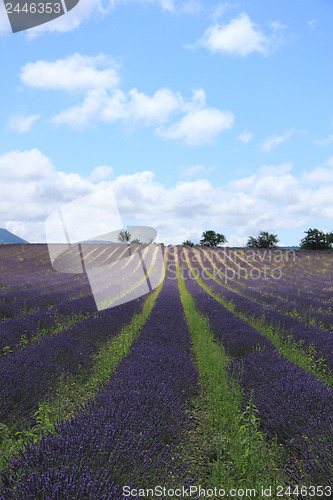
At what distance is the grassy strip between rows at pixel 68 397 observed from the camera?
2800mm

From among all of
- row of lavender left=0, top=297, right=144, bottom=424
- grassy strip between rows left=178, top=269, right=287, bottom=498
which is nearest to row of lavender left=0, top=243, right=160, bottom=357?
row of lavender left=0, top=297, right=144, bottom=424

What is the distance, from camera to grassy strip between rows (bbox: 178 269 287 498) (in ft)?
8.07

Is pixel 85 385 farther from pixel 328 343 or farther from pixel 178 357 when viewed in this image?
pixel 328 343

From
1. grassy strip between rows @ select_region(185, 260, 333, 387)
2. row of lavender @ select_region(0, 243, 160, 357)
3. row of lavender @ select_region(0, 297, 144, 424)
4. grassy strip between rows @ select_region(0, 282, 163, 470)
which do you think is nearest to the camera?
grassy strip between rows @ select_region(0, 282, 163, 470)

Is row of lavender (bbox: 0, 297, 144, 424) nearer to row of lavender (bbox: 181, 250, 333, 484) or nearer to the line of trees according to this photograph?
row of lavender (bbox: 181, 250, 333, 484)

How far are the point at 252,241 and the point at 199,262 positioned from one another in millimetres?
22537

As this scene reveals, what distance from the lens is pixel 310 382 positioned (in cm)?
339

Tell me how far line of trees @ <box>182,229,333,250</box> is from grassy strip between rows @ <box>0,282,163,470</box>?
46.4m

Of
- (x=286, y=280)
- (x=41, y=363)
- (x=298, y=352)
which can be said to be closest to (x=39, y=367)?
(x=41, y=363)

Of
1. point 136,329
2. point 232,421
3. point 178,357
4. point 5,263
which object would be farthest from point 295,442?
point 5,263

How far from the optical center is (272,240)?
52438mm

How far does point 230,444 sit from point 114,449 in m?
1.39

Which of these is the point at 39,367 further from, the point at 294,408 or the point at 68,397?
the point at 294,408

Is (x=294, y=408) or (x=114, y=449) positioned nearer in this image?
(x=114, y=449)
